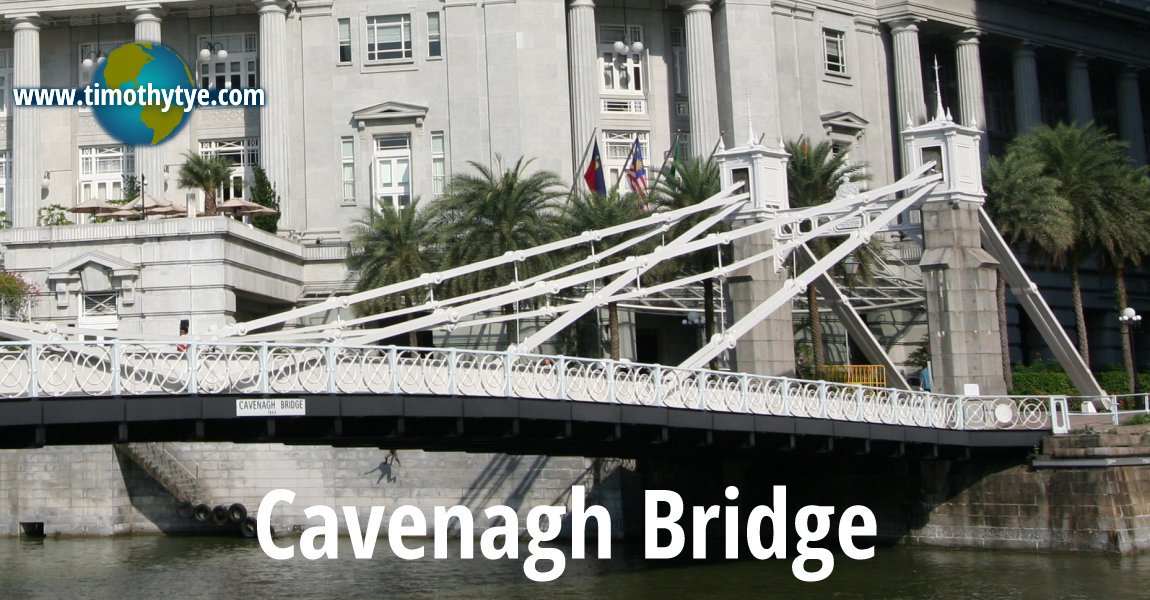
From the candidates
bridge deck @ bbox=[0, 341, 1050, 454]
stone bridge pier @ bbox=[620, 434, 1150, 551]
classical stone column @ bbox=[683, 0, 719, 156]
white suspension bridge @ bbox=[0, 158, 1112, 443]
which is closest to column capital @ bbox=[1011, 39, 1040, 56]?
classical stone column @ bbox=[683, 0, 719, 156]

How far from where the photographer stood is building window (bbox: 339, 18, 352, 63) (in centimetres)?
7438

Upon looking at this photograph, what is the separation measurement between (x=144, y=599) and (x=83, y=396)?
383 inches

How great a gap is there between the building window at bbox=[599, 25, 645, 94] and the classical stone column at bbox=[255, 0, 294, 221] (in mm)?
13529

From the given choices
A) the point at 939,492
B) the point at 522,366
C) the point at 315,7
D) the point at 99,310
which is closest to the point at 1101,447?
the point at 939,492

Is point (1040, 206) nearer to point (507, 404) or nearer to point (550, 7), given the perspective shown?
point (550, 7)

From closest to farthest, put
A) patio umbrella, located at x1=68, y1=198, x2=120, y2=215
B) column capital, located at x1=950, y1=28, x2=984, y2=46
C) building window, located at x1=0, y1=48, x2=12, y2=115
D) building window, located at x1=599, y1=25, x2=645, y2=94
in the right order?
patio umbrella, located at x1=68, y1=198, x2=120, y2=215, building window, located at x1=0, y1=48, x2=12, y2=115, building window, located at x1=599, y1=25, x2=645, y2=94, column capital, located at x1=950, y1=28, x2=984, y2=46

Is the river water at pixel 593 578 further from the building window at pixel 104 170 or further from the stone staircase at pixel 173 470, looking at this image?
the building window at pixel 104 170

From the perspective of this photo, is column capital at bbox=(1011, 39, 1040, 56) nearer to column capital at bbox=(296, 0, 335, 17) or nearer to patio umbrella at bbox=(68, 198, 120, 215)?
column capital at bbox=(296, 0, 335, 17)

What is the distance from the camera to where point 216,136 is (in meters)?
75.1

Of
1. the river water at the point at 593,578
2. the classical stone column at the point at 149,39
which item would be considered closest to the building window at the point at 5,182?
the classical stone column at the point at 149,39

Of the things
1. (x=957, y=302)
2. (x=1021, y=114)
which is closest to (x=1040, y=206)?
(x=957, y=302)

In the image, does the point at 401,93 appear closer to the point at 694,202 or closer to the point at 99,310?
the point at 99,310

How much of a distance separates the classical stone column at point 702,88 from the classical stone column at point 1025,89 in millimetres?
17745

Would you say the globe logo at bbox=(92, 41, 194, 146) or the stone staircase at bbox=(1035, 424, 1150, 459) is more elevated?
the globe logo at bbox=(92, 41, 194, 146)
